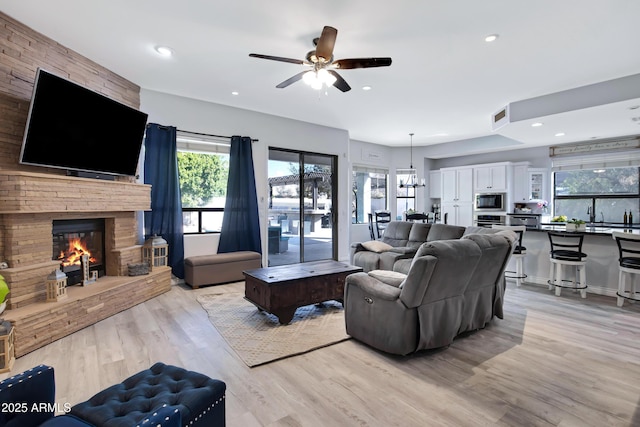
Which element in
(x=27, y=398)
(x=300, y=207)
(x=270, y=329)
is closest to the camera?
(x=27, y=398)

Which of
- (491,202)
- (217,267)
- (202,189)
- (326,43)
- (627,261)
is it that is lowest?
(217,267)

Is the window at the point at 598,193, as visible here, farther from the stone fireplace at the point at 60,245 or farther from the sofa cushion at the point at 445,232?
the stone fireplace at the point at 60,245

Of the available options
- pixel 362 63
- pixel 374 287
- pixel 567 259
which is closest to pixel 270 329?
pixel 374 287

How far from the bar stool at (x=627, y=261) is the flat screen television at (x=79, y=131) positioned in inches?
254

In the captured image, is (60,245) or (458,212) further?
(458,212)

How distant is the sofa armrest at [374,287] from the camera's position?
277cm

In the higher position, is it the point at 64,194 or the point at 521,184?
the point at 521,184

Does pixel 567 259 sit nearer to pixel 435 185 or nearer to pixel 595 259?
pixel 595 259

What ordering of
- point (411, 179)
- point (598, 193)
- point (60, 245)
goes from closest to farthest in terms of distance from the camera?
point (60, 245), point (598, 193), point (411, 179)

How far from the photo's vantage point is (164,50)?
3570 millimetres

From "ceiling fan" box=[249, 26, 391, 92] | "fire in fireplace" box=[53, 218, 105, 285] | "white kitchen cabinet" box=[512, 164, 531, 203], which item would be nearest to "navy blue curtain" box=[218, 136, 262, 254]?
"fire in fireplace" box=[53, 218, 105, 285]

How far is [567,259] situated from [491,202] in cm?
360

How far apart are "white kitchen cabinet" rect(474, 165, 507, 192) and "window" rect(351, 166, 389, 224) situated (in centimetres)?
239

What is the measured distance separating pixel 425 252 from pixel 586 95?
12.8 ft
